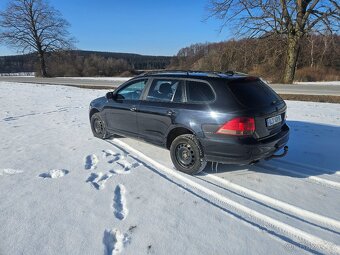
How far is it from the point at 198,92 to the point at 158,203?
5.82ft

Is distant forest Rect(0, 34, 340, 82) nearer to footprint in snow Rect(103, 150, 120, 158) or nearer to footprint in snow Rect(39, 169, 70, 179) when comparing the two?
footprint in snow Rect(103, 150, 120, 158)

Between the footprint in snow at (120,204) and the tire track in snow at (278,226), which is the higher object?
the tire track in snow at (278,226)

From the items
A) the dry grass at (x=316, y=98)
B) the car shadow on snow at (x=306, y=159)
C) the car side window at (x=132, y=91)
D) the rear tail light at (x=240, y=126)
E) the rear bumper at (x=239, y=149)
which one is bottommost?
the car shadow on snow at (x=306, y=159)

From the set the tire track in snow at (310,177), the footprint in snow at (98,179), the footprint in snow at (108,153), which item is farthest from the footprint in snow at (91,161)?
the tire track in snow at (310,177)

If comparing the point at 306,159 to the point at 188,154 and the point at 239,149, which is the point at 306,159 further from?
the point at 188,154

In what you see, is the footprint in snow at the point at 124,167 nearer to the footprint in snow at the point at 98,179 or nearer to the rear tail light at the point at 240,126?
the footprint in snow at the point at 98,179

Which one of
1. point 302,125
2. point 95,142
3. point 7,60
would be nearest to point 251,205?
point 95,142

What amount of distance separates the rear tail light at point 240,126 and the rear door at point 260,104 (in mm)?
93

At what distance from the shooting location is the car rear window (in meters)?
3.92

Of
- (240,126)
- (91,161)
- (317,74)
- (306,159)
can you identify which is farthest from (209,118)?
(317,74)

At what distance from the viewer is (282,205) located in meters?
3.50

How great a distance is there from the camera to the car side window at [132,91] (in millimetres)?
5324

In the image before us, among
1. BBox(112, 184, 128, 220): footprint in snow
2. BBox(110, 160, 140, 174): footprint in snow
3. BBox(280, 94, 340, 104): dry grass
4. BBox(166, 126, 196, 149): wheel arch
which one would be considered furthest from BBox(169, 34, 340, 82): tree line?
BBox(112, 184, 128, 220): footprint in snow

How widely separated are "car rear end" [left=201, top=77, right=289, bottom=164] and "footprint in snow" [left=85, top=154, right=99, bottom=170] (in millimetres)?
2076
